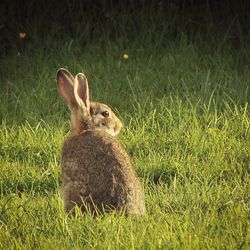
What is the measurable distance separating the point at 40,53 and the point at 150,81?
145cm

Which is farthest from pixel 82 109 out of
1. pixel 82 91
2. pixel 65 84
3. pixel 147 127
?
pixel 147 127

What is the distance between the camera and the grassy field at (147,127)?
14.5ft

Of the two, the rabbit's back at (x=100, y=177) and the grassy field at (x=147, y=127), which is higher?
the rabbit's back at (x=100, y=177)

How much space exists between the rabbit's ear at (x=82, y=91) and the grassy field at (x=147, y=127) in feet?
1.87

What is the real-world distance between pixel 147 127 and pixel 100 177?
189 centimetres

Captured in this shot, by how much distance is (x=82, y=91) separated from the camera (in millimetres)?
5633

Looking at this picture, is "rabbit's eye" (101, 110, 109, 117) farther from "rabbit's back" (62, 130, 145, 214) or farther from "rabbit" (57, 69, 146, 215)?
"rabbit's back" (62, 130, 145, 214)

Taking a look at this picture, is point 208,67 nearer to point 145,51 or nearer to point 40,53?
point 145,51

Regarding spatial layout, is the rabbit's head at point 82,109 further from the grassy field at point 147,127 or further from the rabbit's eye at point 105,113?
the grassy field at point 147,127

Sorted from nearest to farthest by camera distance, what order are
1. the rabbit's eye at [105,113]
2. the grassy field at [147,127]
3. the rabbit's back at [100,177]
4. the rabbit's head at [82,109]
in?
the grassy field at [147,127]
the rabbit's back at [100,177]
the rabbit's head at [82,109]
the rabbit's eye at [105,113]

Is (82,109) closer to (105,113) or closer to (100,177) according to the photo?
(105,113)

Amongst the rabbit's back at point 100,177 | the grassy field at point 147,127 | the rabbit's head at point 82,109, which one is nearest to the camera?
the grassy field at point 147,127

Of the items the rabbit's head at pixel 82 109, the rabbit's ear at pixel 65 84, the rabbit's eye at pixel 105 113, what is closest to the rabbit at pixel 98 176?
the rabbit's head at pixel 82 109

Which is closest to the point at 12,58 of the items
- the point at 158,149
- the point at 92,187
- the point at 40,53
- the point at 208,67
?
the point at 40,53
